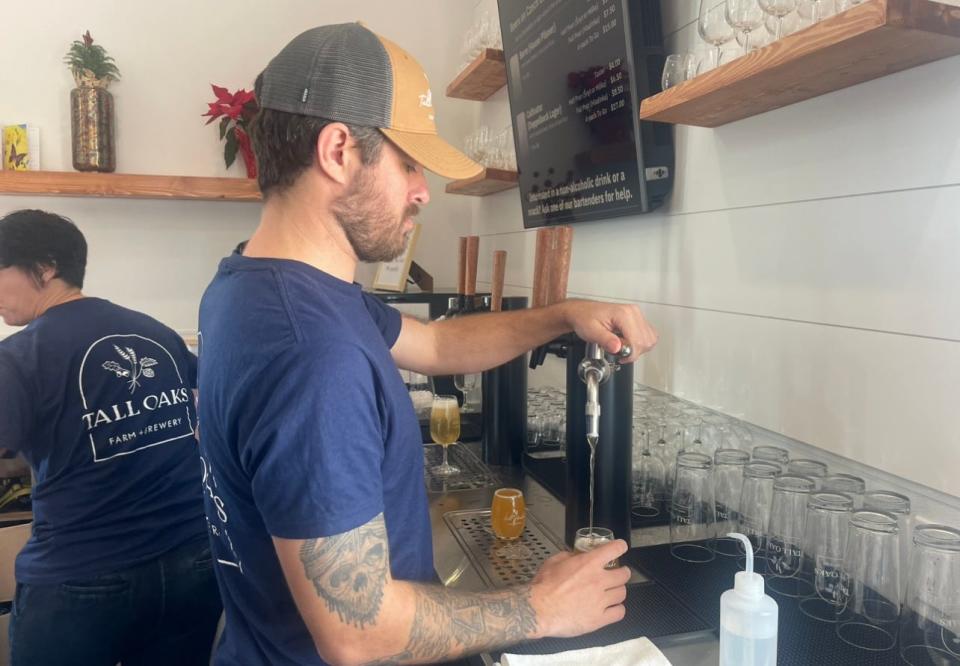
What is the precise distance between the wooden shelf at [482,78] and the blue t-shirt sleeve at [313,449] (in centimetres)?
185

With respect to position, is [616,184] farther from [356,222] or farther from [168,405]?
[168,405]

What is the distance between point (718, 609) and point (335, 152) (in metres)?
0.85

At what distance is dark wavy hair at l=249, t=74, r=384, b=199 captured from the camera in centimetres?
96

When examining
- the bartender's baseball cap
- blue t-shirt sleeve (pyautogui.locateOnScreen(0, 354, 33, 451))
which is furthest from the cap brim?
blue t-shirt sleeve (pyautogui.locateOnScreen(0, 354, 33, 451))

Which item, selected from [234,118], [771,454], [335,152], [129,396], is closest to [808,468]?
[771,454]

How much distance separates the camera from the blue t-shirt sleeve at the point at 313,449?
0.77 m

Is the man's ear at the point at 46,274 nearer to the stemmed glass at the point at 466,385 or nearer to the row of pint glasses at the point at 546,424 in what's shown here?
the stemmed glass at the point at 466,385

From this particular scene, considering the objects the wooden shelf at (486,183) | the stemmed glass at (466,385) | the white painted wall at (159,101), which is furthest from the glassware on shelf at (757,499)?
the white painted wall at (159,101)

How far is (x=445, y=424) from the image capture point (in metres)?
1.79

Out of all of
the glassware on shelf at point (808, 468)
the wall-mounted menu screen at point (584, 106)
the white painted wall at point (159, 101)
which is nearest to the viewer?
the glassware on shelf at point (808, 468)

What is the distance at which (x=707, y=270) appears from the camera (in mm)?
1492

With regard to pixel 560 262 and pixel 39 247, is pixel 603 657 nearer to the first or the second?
pixel 560 262

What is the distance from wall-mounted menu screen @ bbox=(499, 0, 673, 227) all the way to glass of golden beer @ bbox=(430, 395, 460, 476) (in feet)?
2.05

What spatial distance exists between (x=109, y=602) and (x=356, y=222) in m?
1.27
